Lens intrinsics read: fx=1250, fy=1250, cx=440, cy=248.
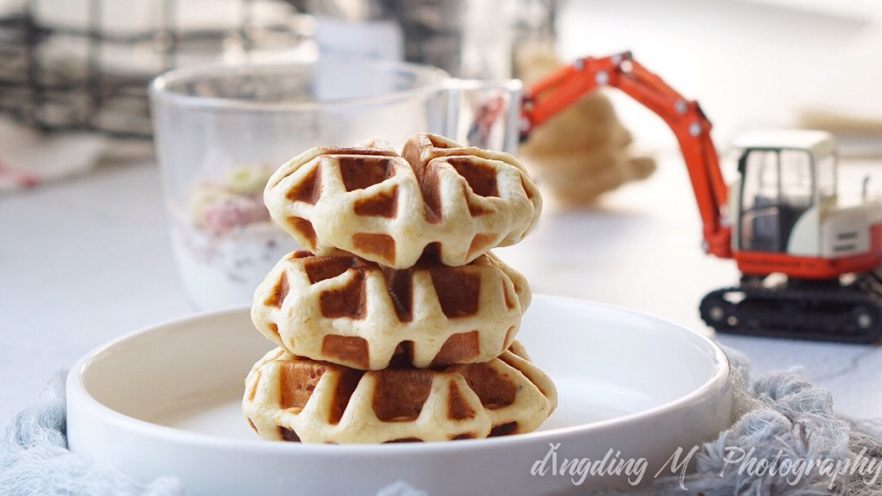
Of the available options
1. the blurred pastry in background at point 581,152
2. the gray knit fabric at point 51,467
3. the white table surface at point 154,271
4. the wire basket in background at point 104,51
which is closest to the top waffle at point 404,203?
the gray knit fabric at point 51,467

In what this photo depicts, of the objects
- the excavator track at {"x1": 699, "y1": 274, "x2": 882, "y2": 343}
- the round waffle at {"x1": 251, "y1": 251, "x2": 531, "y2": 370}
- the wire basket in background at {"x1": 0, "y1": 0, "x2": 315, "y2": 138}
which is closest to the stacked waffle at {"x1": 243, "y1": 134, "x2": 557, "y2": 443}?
the round waffle at {"x1": 251, "y1": 251, "x2": 531, "y2": 370}

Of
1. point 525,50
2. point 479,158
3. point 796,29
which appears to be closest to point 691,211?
point 525,50

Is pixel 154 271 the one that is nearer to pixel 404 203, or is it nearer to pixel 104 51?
pixel 104 51

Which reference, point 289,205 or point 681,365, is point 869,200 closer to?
point 681,365

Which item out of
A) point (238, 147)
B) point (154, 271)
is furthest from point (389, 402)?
point (154, 271)

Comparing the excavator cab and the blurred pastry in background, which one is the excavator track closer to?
the excavator cab
